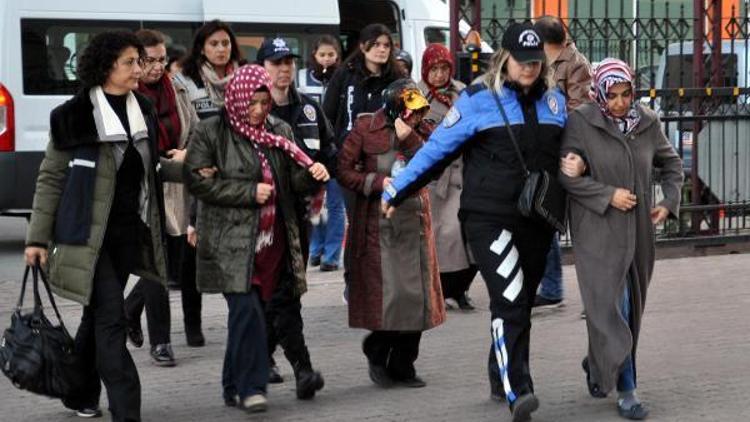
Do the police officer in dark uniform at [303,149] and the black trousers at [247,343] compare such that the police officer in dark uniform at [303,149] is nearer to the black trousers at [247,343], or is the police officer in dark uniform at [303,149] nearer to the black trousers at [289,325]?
the black trousers at [289,325]

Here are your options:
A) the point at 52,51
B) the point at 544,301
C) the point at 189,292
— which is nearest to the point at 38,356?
the point at 189,292

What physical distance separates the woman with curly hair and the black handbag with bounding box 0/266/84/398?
→ 100 mm

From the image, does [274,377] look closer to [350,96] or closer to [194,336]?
[194,336]

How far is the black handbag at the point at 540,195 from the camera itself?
21.7ft

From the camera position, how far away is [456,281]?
Answer: 9844mm

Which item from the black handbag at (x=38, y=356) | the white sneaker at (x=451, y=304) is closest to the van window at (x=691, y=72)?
the white sneaker at (x=451, y=304)

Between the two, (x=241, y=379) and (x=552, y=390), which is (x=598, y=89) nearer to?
(x=552, y=390)

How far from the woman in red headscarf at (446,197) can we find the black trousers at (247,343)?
2.74 m

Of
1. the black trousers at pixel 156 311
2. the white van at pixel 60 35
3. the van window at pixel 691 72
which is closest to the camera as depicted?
the black trousers at pixel 156 311

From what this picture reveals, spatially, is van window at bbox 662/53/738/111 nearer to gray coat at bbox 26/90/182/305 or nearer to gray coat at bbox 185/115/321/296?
gray coat at bbox 185/115/321/296

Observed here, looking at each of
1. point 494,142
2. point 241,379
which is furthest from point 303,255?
point 494,142

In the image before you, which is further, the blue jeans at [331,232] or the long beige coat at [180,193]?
the blue jeans at [331,232]

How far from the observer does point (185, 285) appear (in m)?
8.80

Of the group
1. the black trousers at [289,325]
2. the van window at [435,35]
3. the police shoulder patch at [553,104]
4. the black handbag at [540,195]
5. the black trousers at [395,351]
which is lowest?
the black trousers at [395,351]
